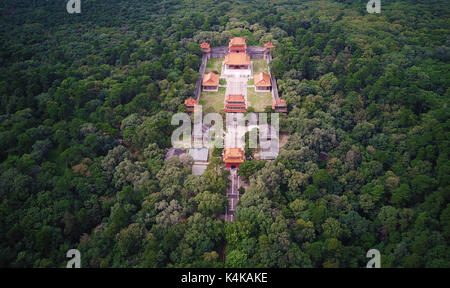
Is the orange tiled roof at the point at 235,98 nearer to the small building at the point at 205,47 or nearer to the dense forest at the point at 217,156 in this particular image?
the dense forest at the point at 217,156

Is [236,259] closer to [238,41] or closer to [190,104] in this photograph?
[190,104]

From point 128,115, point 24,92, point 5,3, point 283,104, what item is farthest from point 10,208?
point 5,3

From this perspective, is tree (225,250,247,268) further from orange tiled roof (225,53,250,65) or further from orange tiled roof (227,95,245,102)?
orange tiled roof (225,53,250,65)

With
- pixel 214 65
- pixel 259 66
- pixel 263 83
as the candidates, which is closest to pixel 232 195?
pixel 263 83

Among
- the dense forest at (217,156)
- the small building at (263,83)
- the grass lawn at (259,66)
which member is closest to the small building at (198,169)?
the dense forest at (217,156)

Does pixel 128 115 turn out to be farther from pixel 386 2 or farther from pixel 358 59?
pixel 386 2
